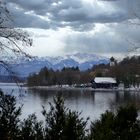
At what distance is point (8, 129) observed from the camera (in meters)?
10.4


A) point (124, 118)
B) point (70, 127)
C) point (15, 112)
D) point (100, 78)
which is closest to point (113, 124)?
point (124, 118)

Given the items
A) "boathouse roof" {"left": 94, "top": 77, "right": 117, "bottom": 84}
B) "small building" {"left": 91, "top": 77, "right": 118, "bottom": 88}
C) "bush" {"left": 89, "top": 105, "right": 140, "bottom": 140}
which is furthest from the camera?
"boathouse roof" {"left": 94, "top": 77, "right": 117, "bottom": 84}

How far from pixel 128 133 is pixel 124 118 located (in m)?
0.89

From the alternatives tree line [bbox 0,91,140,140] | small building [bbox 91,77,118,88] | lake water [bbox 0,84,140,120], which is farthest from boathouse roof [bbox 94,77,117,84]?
tree line [bbox 0,91,140,140]

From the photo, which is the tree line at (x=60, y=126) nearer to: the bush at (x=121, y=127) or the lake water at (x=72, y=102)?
the bush at (x=121, y=127)

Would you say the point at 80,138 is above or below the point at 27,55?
below

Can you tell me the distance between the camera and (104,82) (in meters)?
185

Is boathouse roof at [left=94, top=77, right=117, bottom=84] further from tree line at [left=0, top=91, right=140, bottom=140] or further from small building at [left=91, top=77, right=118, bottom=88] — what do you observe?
tree line at [left=0, top=91, right=140, bottom=140]

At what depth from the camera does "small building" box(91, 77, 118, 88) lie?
184625 millimetres

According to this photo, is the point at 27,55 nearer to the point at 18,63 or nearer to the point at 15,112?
the point at 18,63

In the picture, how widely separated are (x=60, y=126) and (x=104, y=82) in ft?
575

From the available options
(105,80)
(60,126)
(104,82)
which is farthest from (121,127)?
(105,80)

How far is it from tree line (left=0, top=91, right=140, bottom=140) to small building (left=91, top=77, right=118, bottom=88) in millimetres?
173162

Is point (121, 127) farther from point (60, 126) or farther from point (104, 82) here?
point (104, 82)
